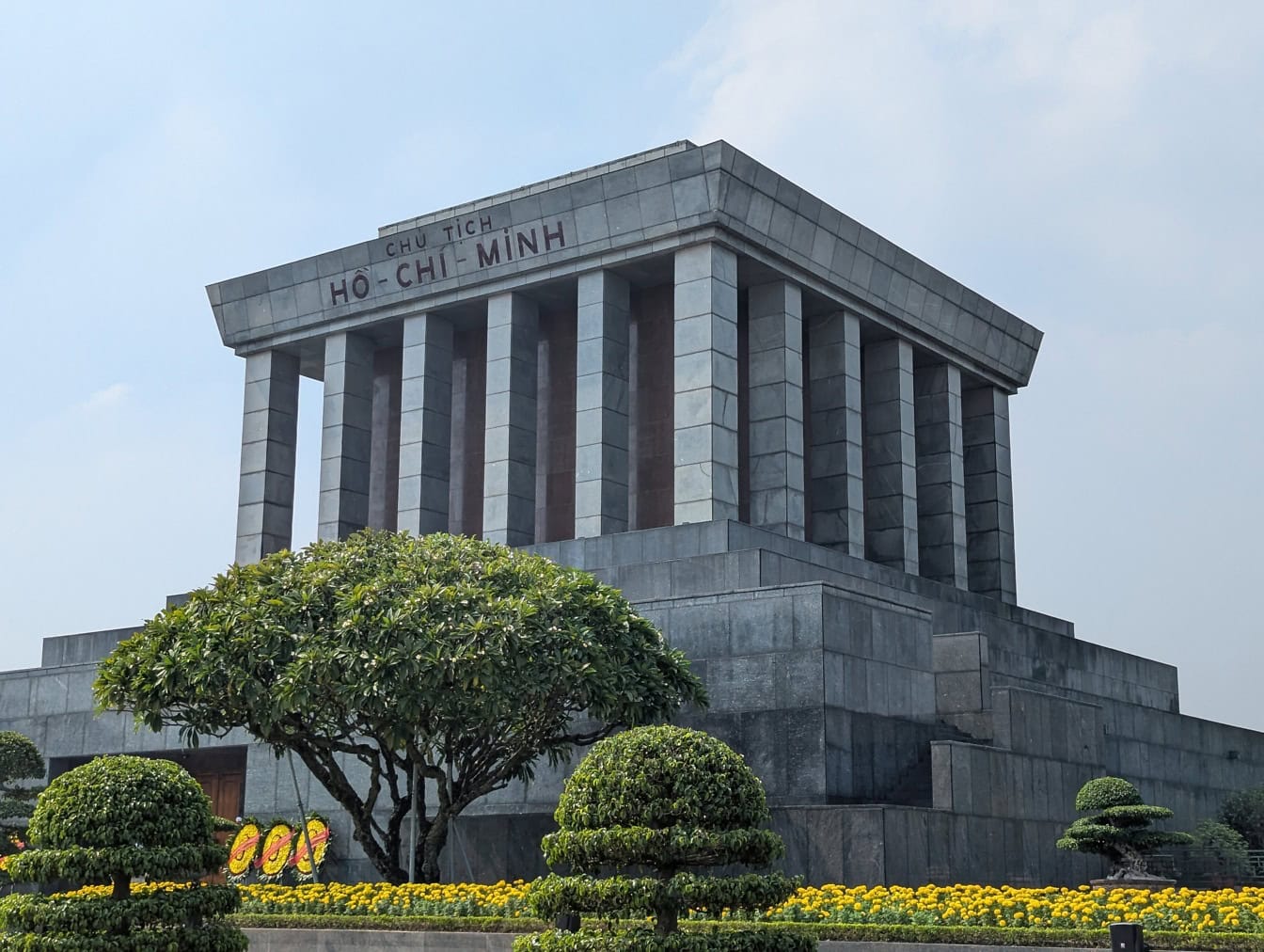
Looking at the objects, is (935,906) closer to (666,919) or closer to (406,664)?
(666,919)

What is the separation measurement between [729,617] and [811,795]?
3.41 metres

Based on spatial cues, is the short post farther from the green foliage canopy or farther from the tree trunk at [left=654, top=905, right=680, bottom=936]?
the green foliage canopy

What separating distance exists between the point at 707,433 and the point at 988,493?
14313 millimetres

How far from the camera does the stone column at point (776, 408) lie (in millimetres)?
36062

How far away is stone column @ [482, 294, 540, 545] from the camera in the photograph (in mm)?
36938

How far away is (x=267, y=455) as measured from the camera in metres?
42.3

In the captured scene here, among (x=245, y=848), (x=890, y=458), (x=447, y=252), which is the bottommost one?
(x=245, y=848)

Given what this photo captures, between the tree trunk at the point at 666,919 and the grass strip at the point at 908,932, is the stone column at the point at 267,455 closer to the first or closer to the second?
the grass strip at the point at 908,932

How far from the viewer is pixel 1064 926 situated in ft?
55.6

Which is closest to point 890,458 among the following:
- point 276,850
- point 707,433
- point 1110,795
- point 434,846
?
point 707,433

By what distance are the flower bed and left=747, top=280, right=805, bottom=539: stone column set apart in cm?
1481

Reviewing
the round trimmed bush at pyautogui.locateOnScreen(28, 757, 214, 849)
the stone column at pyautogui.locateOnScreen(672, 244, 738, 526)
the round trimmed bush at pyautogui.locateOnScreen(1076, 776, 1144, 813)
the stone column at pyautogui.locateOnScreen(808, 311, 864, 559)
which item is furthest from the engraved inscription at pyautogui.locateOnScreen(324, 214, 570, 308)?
the round trimmed bush at pyautogui.locateOnScreen(28, 757, 214, 849)

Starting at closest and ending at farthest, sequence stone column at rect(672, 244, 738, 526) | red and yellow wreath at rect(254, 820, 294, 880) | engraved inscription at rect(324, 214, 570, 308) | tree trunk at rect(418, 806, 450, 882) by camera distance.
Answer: tree trunk at rect(418, 806, 450, 882) < red and yellow wreath at rect(254, 820, 294, 880) < stone column at rect(672, 244, 738, 526) < engraved inscription at rect(324, 214, 570, 308)

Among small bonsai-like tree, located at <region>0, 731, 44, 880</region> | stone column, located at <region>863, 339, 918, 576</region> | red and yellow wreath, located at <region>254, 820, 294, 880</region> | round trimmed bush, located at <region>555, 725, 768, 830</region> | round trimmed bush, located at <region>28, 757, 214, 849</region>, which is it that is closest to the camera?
round trimmed bush, located at <region>555, 725, 768, 830</region>
